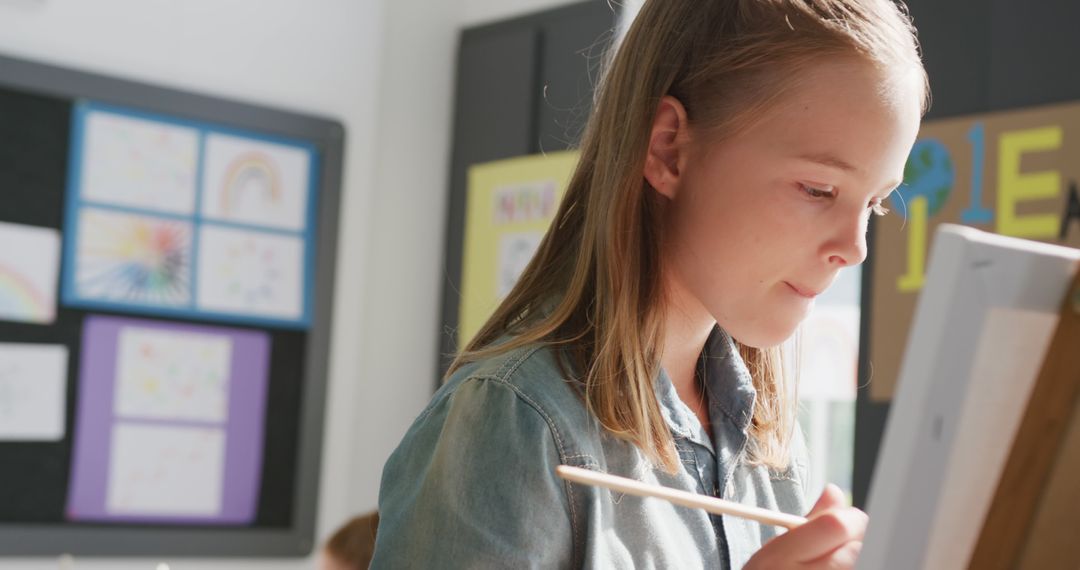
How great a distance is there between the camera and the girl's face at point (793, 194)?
35.8 inches

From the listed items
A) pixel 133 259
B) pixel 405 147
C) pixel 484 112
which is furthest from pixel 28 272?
pixel 484 112

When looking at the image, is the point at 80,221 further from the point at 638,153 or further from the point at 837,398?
the point at 638,153

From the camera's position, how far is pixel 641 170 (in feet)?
3.15

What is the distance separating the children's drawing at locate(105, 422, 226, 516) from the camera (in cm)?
301

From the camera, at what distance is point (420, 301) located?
11.6 ft

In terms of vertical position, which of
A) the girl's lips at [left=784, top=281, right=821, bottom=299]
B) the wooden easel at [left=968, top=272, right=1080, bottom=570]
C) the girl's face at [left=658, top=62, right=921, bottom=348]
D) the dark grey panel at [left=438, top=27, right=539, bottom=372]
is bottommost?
the wooden easel at [left=968, top=272, right=1080, bottom=570]

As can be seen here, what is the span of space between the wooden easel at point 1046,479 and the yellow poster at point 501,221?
2525 mm

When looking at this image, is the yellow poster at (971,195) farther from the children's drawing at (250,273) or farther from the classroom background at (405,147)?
the children's drawing at (250,273)

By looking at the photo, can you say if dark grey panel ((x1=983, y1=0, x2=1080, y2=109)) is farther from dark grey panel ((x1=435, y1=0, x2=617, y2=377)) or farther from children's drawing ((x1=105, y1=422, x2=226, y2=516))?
children's drawing ((x1=105, y1=422, x2=226, y2=516))

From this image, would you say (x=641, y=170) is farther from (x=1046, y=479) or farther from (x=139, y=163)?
(x=139, y=163)

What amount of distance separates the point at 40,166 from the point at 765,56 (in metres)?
2.36

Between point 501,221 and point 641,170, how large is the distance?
240 cm

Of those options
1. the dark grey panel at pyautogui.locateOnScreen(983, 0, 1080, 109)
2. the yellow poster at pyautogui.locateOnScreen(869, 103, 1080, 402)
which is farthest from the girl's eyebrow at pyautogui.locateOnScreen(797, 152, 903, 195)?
the dark grey panel at pyautogui.locateOnScreen(983, 0, 1080, 109)

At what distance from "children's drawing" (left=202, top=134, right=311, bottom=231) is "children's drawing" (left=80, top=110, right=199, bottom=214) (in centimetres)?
5
